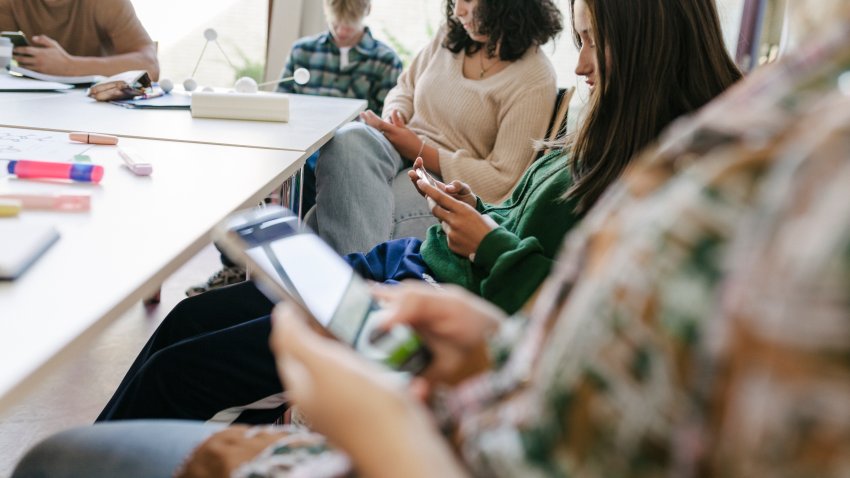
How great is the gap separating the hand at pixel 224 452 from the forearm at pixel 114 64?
2008mm

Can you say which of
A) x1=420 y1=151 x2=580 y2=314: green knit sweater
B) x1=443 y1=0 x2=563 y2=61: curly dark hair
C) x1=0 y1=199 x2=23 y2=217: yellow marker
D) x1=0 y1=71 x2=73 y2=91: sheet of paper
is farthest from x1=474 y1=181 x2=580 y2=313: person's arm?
x1=0 y1=71 x2=73 y2=91: sheet of paper

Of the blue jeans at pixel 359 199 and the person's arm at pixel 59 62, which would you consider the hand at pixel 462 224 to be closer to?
the blue jeans at pixel 359 199

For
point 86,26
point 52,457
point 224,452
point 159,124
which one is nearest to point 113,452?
point 52,457

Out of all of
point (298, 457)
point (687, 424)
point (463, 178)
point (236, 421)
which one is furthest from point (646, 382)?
point (463, 178)

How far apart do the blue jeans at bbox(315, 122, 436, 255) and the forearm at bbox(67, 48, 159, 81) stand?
83 cm

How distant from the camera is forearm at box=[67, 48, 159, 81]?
2.43 meters

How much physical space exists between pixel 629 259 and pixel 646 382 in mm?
66

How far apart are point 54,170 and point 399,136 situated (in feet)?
4.24

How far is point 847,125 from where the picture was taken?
397 millimetres

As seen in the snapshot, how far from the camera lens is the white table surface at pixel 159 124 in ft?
5.47

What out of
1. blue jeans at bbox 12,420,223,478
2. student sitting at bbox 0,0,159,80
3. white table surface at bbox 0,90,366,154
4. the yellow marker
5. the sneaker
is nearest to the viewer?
blue jeans at bbox 12,420,223,478

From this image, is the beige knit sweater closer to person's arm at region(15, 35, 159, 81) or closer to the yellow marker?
person's arm at region(15, 35, 159, 81)

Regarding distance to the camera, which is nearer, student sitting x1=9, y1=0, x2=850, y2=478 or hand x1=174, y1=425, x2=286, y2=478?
student sitting x1=9, y1=0, x2=850, y2=478

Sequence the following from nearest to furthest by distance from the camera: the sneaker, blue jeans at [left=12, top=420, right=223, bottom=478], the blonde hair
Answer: blue jeans at [left=12, top=420, right=223, bottom=478] → the sneaker → the blonde hair
